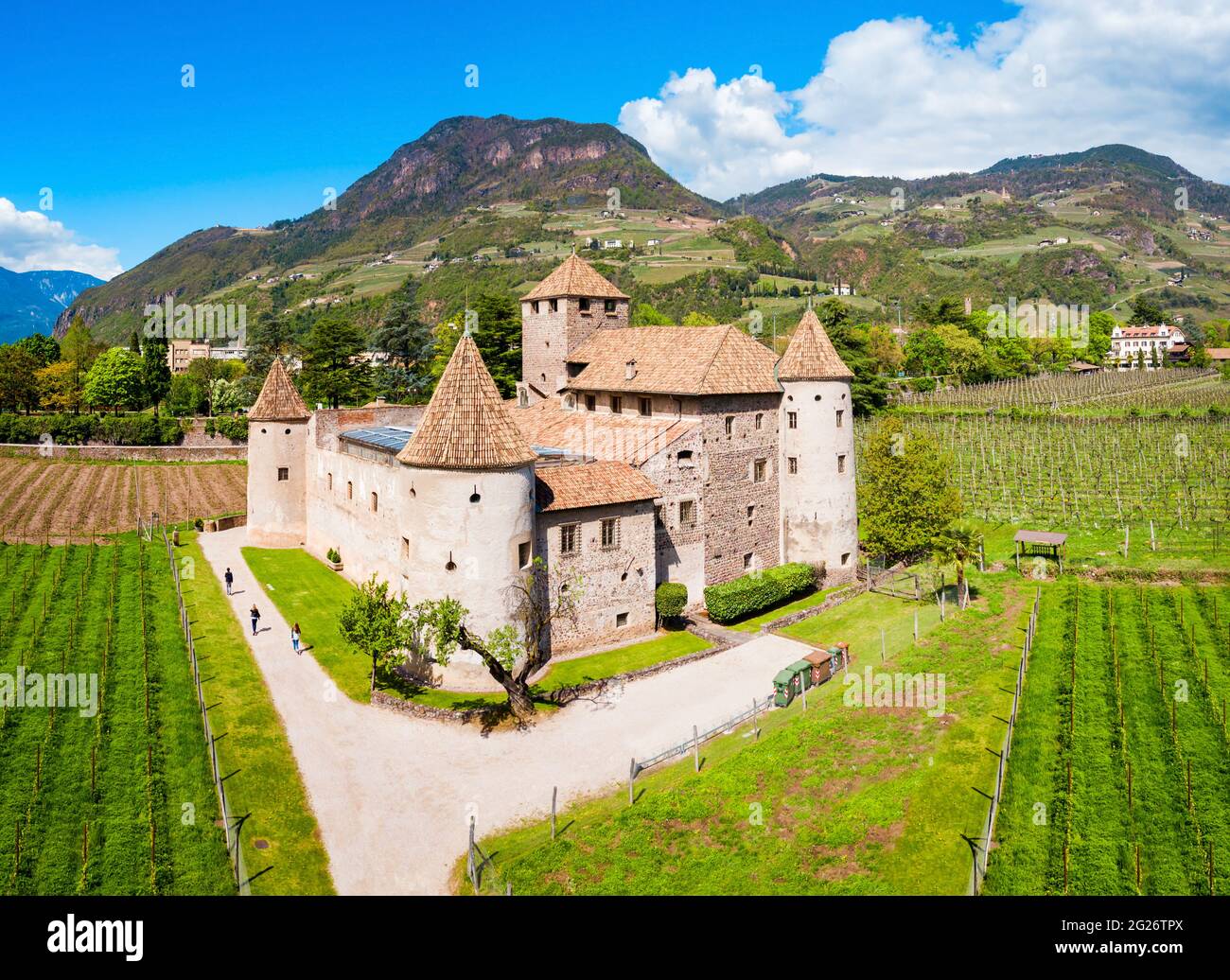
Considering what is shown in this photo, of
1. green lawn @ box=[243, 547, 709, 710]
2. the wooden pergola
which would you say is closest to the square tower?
green lawn @ box=[243, 547, 709, 710]

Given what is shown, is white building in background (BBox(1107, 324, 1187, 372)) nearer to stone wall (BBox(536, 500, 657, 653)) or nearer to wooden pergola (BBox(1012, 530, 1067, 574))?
wooden pergola (BBox(1012, 530, 1067, 574))

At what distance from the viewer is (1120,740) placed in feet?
79.8

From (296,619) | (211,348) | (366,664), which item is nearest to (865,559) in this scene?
(366,664)

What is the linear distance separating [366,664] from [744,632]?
16.8 metres

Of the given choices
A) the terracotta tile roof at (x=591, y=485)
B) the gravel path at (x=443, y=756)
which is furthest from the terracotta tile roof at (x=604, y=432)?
the gravel path at (x=443, y=756)

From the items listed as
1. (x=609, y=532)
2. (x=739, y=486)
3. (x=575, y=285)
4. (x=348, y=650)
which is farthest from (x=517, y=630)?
(x=575, y=285)

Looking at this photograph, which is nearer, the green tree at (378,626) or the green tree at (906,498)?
the green tree at (378,626)

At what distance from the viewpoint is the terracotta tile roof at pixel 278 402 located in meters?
50.8

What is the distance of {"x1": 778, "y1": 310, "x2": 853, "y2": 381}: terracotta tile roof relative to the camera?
42.9 metres

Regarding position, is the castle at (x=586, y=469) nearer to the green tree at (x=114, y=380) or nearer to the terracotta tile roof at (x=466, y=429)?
the terracotta tile roof at (x=466, y=429)

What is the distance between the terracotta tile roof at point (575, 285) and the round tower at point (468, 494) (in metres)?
20.3

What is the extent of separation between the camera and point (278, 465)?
51.8 metres

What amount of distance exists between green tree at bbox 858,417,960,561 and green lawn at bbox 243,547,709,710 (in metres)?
10.8

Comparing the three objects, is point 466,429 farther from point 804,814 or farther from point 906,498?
point 906,498
